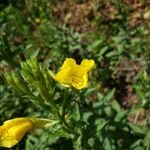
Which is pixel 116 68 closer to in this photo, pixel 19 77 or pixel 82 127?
pixel 82 127

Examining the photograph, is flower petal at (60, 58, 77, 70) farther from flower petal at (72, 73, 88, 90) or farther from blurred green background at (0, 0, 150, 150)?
blurred green background at (0, 0, 150, 150)

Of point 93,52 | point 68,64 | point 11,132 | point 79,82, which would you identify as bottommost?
point 93,52

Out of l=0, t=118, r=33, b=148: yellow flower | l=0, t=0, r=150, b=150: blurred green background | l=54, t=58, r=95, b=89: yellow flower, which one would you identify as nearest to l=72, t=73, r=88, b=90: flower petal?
l=54, t=58, r=95, b=89: yellow flower

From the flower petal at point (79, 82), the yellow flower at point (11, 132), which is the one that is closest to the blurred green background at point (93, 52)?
the yellow flower at point (11, 132)

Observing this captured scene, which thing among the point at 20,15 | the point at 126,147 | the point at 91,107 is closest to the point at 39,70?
the point at 91,107

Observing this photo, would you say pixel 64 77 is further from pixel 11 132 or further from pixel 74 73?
pixel 11 132

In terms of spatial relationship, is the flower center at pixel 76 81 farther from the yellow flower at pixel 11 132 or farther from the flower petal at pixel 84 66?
the yellow flower at pixel 11 132

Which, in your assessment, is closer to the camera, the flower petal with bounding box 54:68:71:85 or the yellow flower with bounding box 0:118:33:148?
the flower petal with bounding box 54:68:71:85

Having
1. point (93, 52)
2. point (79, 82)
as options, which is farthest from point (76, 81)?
point (93, 52)
